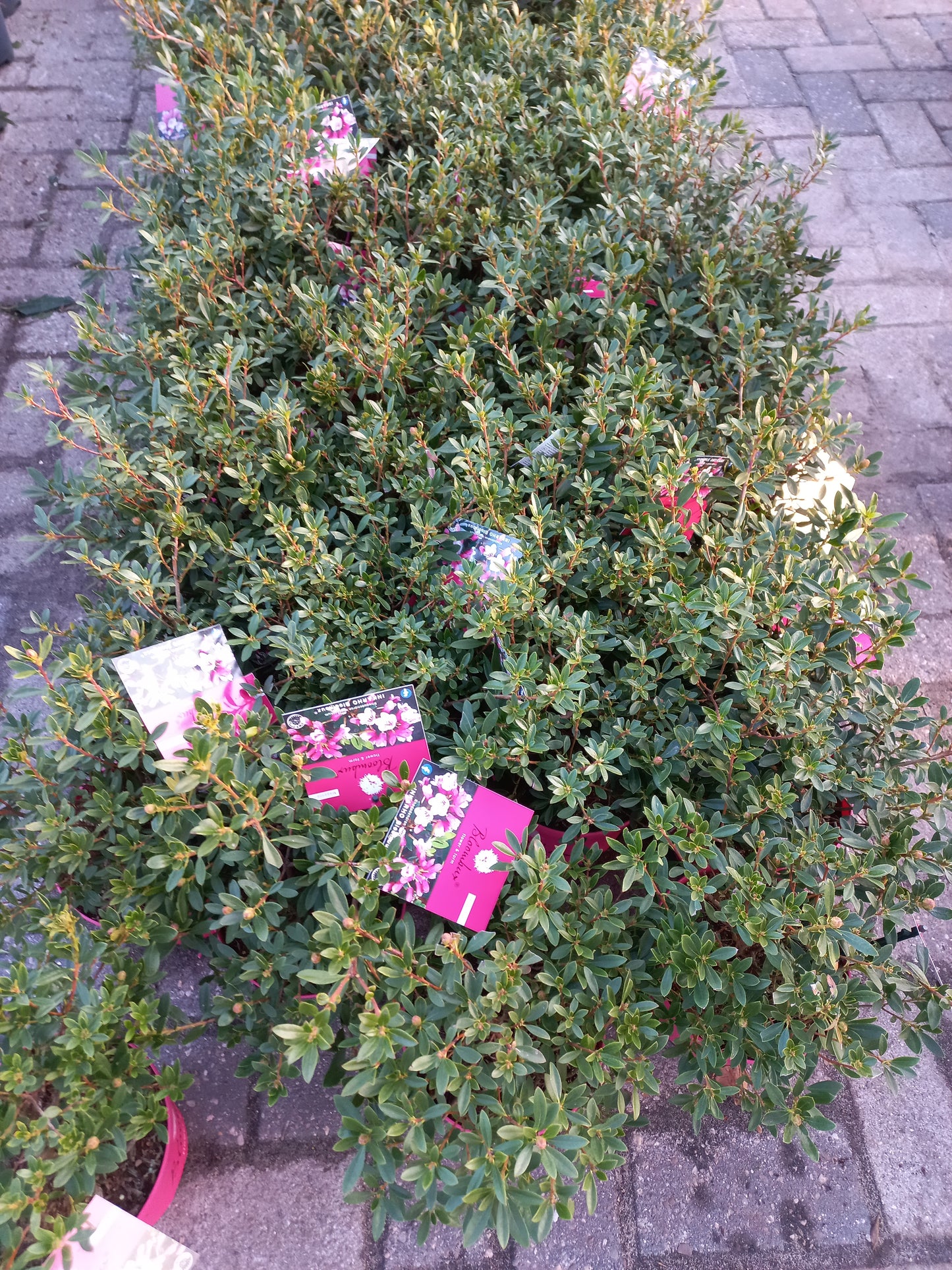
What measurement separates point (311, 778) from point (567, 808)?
18.4 inches

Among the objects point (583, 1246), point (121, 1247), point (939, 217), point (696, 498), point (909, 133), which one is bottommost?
point (583, 1246)

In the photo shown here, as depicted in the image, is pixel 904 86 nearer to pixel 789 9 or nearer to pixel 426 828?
pixel 789 9

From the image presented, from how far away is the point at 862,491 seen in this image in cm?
313

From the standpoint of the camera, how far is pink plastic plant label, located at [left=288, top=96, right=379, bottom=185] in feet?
7.61

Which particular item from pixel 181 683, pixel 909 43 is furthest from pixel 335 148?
pixel 909 43

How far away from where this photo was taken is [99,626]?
5.98 ft

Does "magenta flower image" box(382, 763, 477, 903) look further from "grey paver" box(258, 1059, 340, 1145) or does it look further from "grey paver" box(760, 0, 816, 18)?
"grey paver" box(760, 0, 816, 18)

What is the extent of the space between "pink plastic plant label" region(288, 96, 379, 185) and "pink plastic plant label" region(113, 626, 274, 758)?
1351mm

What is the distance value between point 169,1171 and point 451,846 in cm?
86

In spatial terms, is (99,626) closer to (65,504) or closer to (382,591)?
(65,504)

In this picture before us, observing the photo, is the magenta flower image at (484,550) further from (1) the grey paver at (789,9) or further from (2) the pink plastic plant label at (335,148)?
(1) the grey paver at (789,9)

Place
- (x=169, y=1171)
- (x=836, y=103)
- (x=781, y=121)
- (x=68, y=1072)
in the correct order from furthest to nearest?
(x=836, y=103)
(x=781, y=121)
(x=169, y=1171)
(x=68, y=1072)

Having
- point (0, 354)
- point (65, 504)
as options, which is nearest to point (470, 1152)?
point (65, 504)

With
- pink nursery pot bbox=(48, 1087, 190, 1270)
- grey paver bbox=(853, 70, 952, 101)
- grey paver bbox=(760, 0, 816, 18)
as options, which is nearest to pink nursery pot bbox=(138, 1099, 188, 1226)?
pink nursery pot bbox=(48, 1087, 190, 1270)
